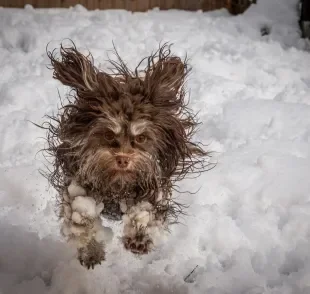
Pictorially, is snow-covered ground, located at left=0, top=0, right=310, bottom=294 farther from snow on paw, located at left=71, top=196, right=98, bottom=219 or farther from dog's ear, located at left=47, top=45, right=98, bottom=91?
dog's ear, located at left=47, top=45, right=98, bottom=91

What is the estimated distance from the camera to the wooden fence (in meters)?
8.36

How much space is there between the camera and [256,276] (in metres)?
3.23

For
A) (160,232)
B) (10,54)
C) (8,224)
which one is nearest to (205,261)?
(160,232)

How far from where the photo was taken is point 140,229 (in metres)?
3.26

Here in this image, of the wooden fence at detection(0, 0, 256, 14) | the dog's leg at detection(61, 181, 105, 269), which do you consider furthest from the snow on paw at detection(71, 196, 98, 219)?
the wooden fence at detection(0, 0, 256, 14)

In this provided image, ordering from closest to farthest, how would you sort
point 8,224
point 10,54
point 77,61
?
point 77,61 < point 8,224 < point 10,54

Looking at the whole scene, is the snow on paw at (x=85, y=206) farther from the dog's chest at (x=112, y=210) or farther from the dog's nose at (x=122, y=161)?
the dog's nose at (x=122, y=161)

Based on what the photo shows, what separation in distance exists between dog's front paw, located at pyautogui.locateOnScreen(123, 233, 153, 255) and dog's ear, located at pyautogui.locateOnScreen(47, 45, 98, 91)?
0.85 meters

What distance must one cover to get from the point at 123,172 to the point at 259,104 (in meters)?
3.01

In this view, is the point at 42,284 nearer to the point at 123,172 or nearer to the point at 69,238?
the point at 69,238

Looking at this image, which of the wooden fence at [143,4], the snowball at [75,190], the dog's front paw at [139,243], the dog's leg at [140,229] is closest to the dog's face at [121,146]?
the snowball at [75,190]

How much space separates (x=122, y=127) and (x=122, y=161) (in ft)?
0.56

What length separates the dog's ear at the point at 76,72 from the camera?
312 centimetres

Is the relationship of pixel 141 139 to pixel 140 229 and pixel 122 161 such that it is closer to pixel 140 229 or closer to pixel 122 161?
pixel 122 161
